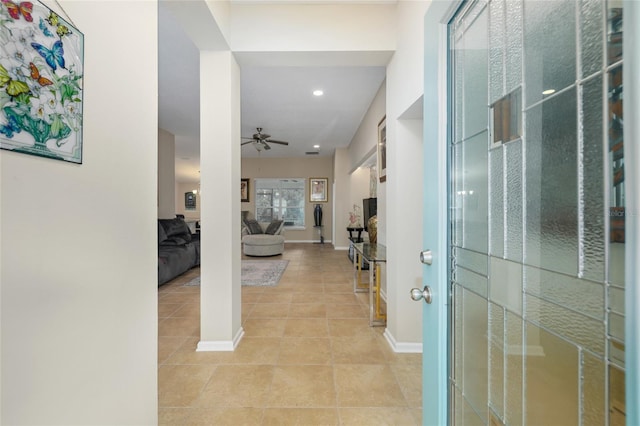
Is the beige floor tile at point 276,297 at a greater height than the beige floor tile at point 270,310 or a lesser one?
→ greater

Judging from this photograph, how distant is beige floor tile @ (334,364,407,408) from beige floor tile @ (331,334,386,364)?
0.23 ft

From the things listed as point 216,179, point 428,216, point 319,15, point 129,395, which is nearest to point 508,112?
point 428,216

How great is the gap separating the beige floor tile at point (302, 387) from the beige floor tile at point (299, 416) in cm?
4

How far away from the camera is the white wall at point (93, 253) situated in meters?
0.67

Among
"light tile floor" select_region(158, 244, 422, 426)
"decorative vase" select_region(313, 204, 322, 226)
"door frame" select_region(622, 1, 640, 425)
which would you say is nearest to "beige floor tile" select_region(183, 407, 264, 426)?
"light tile floor" select_region(158, 244, 422, 426)

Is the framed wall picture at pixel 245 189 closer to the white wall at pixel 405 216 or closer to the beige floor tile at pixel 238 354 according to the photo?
the beige floor tile at pixel 238 354

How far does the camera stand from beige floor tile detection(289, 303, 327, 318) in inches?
124

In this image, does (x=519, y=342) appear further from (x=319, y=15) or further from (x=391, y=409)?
(x=319, y=15)

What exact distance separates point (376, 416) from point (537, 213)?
1.58 metres

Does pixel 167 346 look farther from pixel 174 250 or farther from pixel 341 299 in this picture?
pixel 174 250

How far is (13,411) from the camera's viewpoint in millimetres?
650

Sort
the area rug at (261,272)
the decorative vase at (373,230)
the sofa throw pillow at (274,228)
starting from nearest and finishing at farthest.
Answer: the decorative vase at (373,230) < the area rug at (261,272) < the sofa throw pillow at (274,228)

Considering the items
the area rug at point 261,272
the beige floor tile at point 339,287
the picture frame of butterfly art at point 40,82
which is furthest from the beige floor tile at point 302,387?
the area rug at point 261,272

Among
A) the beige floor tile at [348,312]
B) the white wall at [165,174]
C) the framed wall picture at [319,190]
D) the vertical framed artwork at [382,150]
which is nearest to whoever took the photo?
the beige floor tile at [348,312]
